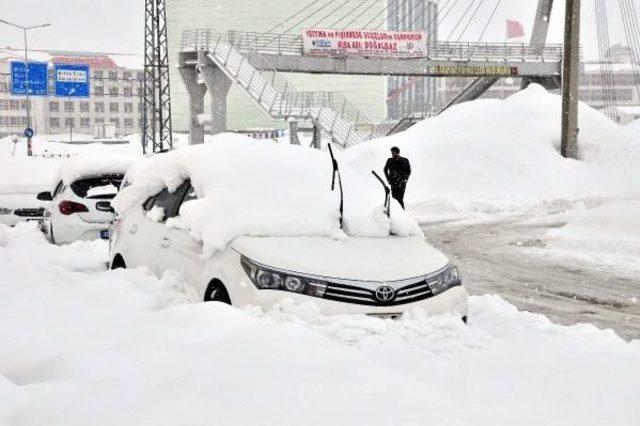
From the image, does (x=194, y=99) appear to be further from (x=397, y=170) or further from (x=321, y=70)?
(x=397, y=170)

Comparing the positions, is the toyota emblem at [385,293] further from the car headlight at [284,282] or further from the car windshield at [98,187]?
the car windshield at [98,187]

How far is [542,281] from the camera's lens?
11008 mm

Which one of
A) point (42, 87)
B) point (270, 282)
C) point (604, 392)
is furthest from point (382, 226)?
point (42, 87)

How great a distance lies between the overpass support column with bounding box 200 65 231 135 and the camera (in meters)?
41.2

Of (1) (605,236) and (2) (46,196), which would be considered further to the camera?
(1) (605,236)

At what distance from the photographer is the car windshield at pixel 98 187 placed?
12016 millimetres

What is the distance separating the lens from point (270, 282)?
Answer: 5723 millimetres

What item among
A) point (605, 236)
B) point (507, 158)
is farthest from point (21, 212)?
point (507, 158)

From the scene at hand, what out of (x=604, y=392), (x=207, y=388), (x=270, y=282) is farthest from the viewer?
(x=270, y=282)

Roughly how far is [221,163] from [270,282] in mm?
1836

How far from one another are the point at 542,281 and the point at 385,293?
19.5ft

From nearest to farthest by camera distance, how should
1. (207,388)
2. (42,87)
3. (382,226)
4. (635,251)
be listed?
(207,388), (382,226), (635,251), (42,87)

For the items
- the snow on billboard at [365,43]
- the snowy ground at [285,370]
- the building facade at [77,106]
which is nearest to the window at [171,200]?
the snowy ground at [285,370]

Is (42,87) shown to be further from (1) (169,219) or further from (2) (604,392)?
(2) (604,392)
